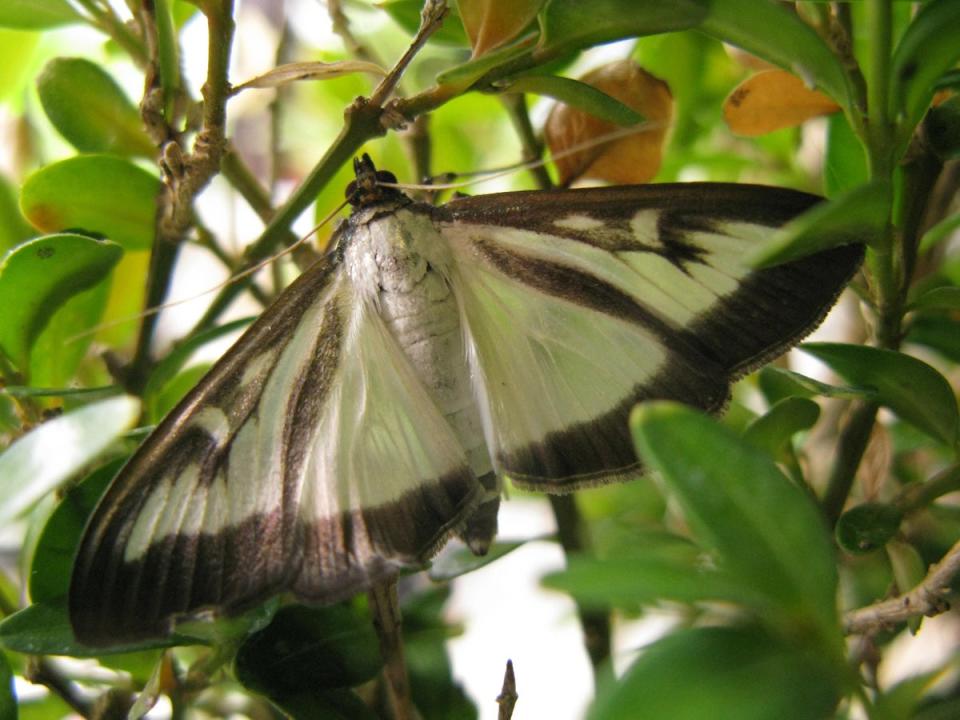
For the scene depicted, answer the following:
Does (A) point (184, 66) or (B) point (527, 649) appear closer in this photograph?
(A) point (184, 66)

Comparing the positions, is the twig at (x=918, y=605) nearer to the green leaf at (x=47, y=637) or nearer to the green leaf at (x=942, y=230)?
the green leaf at (x=942, y=230)

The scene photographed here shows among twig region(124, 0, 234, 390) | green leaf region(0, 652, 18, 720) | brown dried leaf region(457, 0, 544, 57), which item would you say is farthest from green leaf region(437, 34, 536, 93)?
green leaf region(0, 652, 18, 720)

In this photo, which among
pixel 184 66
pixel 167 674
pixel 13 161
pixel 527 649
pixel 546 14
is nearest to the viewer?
pixel 546 14

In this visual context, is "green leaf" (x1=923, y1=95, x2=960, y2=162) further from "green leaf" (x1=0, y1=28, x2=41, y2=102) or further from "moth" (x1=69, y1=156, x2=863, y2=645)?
"green leaf" (x1=0, y1=28, x2=41, y2=102)

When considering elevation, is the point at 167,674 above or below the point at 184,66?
below

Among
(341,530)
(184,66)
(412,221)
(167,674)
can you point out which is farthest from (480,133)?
(167,674)

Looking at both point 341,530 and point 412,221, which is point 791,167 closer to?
point 412,221

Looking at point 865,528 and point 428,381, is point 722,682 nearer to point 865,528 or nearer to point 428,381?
point 865,528

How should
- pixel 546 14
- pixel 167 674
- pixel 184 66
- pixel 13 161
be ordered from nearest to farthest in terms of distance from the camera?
pixel 546 14 < pixel 167 674 < pixel 184 66 < pixel 13 161
